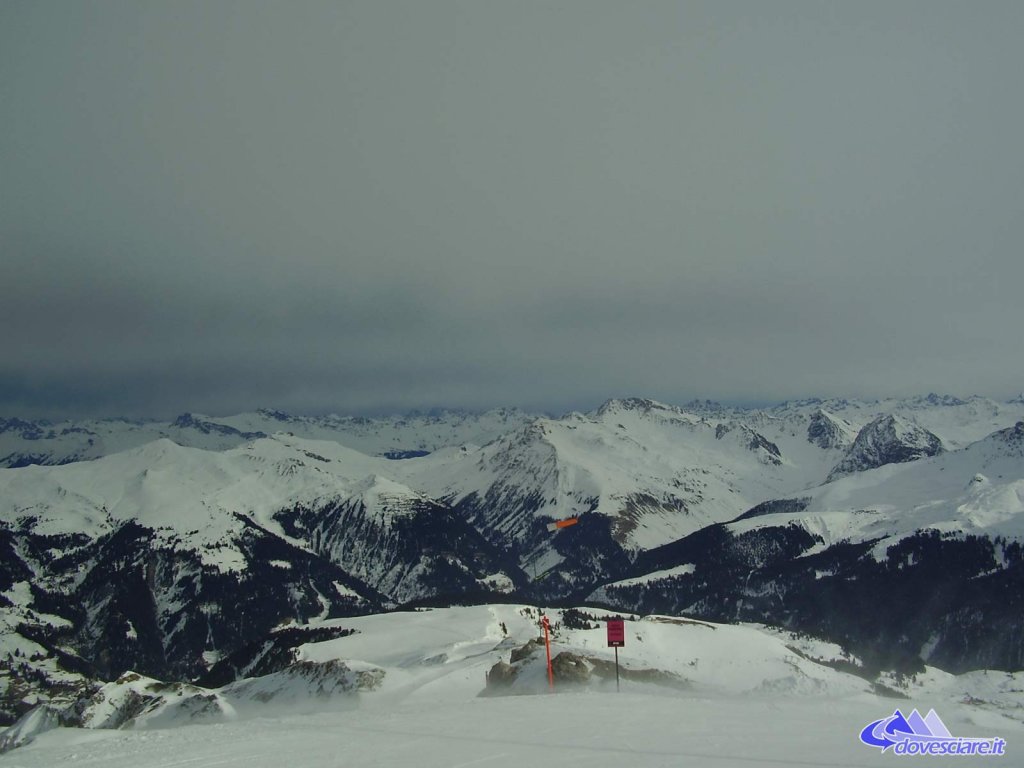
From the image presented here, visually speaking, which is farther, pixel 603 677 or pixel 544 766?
pixel 603 677

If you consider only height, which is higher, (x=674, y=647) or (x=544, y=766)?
(x=544, y=766)

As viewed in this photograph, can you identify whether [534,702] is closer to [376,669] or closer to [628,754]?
[628,754]

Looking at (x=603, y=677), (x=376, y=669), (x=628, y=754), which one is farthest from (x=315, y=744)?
(x=376, y=669)

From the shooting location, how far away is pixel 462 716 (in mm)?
49906

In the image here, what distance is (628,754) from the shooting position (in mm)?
33969

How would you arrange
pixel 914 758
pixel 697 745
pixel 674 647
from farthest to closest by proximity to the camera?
pixel 674 647 → pixel 697 745 → pixel 914 758

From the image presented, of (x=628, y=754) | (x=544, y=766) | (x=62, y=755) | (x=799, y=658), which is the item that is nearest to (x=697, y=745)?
(x=628, y=754)

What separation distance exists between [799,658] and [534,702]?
12188cm

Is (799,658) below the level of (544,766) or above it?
below

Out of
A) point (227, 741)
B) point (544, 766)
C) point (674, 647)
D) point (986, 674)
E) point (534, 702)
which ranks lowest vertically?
point (986, 674)

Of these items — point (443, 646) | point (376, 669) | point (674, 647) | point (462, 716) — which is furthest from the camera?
point (443, 646)

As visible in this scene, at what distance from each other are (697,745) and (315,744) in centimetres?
2008

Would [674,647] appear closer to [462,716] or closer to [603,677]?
[603,677]

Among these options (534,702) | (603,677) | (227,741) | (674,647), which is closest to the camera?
(227,741)
